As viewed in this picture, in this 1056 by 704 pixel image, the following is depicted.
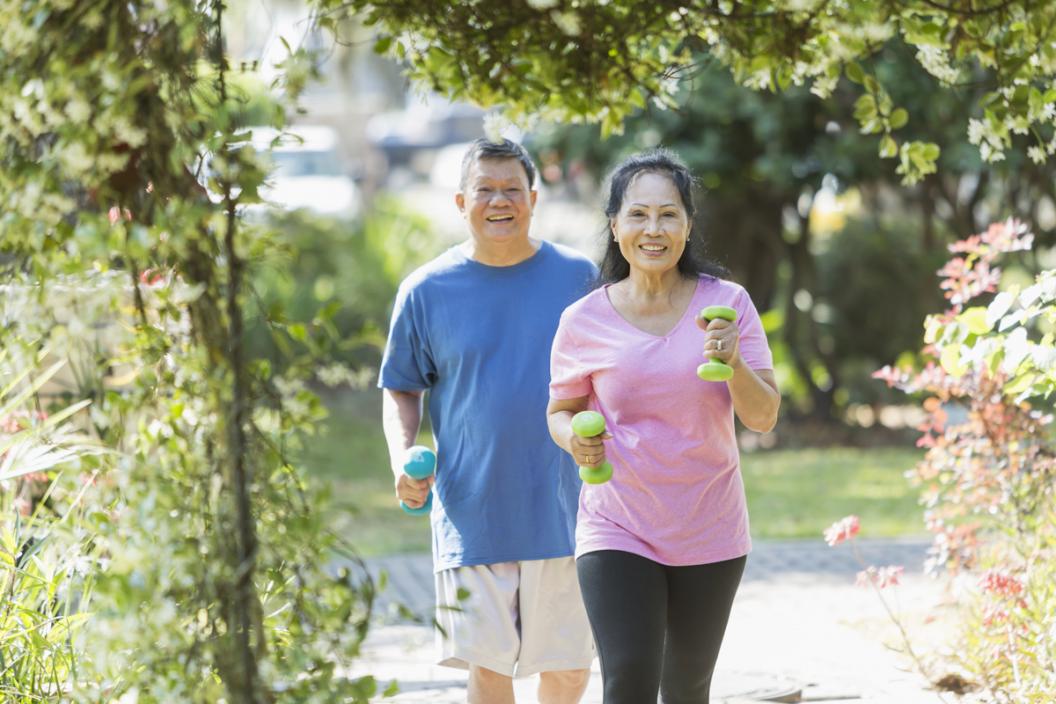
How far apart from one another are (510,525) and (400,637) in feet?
9.47

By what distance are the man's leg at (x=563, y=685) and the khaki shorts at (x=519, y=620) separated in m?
0.04

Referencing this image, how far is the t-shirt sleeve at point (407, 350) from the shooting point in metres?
4.58

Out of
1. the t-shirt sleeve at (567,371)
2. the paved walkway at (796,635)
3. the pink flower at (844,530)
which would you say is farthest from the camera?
the paved walkway at (796,635)

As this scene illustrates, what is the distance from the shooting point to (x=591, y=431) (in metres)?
3.64

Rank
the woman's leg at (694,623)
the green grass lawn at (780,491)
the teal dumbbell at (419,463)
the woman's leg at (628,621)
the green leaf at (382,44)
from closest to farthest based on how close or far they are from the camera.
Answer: the woman's leg at (628,621)
the woman's leg at (694,623)
the teal dumbbell at (419,463)
the green leaf at (382,44)
the green grass lawn at (780,491)

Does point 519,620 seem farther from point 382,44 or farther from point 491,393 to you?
point 382,44

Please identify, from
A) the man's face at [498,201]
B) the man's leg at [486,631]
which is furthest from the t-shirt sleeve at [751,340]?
the man's leg at [486,631]

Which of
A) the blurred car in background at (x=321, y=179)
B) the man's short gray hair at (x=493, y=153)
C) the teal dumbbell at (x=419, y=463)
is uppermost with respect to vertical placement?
the blurred car in background at (x=321, y=179)

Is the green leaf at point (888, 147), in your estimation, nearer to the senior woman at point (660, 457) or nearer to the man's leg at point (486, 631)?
the senior woman at point (660, 457)

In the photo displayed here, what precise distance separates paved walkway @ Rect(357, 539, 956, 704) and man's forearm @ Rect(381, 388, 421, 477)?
55 cm

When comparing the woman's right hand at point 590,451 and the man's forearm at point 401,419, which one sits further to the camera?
the man's forearm at point 401,419

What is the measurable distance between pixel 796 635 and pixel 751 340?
3.19 m

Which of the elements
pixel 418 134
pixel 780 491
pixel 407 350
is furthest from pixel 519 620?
pixel 418 134

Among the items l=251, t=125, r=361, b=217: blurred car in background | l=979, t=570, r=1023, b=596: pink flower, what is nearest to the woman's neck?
l=979, t=570, r=1023, b=596: pink flower
